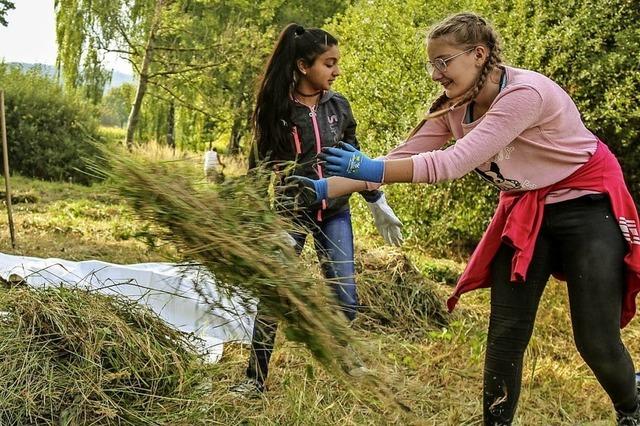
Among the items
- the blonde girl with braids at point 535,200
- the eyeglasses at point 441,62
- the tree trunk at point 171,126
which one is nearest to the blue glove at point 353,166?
the blonde girl with braids at point 535,200

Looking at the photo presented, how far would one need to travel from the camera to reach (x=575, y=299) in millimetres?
2287

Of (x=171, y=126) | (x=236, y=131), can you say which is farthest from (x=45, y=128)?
(x=171, y=126)

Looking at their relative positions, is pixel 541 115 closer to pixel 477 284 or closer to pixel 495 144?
pixel 495 144

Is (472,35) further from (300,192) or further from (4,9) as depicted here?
(4,9)

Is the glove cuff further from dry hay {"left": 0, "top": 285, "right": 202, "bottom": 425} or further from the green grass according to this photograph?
dry hay {"left": 0, "top": 285, "right": 202, "bottom": 425}

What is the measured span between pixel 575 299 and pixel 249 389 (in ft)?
3.45

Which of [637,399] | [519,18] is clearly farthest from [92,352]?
[519,18]

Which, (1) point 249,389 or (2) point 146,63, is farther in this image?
(2) point 146,63

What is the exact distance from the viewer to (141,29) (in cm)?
1385

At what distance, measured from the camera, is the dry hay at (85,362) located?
2049 millimetres

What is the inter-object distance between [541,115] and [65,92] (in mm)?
14233

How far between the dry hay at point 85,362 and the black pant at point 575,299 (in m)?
0.94

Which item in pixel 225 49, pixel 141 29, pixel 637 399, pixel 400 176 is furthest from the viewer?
pixel 141 29

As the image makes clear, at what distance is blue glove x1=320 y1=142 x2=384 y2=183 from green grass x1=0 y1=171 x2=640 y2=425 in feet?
1.46
